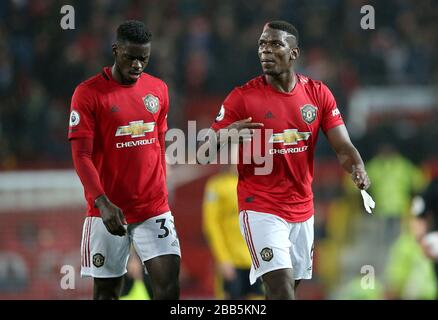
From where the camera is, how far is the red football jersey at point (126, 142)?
7.51 metres

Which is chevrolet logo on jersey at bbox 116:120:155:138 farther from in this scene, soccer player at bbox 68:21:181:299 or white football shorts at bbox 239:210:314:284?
white football shorts at bbox 239:210:314:284

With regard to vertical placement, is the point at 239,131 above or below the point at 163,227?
above

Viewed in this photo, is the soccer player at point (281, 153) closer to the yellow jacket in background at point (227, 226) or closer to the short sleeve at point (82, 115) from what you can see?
the short sleeve at point (82, 115)

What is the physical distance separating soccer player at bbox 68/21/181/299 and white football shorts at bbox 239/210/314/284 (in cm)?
59

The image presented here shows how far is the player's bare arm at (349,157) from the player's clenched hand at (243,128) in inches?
28.0

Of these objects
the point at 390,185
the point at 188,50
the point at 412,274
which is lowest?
the point at 412,274

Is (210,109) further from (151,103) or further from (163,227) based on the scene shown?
(163,227)

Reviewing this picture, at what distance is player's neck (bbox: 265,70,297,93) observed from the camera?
303 inches

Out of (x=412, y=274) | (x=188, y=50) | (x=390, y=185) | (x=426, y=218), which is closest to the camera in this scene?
(x=426, y=218)

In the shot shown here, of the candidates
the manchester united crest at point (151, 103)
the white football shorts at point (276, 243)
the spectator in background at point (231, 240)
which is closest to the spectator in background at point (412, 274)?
the spectator in background at point (231, 240)

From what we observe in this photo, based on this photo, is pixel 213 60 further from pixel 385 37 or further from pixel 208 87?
pixel 385 37

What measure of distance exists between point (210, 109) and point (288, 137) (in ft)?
31.6

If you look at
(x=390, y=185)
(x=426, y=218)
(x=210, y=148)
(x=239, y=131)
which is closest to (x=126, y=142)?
(x=210, y=148)

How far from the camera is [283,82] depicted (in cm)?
771
